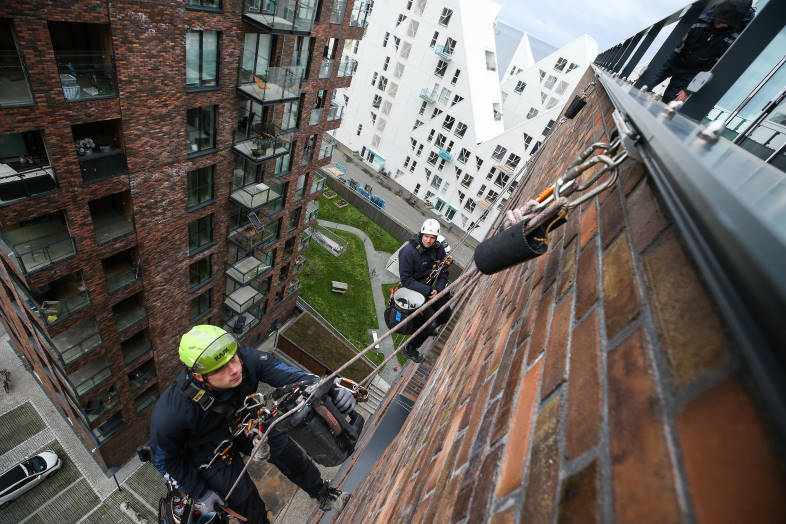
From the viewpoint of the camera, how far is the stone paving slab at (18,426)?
1482 cm

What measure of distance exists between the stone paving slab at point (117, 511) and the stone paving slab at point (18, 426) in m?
4.27

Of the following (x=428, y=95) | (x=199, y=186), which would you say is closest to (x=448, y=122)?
(x=428, y=95)

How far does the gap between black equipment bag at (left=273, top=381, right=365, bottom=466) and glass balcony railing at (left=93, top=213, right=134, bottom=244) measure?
23.1 feet

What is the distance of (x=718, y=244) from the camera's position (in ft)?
2.37

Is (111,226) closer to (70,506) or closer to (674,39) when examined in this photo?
(70,506)

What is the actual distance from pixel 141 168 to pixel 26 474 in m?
12.4

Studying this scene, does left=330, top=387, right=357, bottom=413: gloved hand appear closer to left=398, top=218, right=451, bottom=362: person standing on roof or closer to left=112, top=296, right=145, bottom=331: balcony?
left=398, top=218, right=451, bottom=362: person standing on roof

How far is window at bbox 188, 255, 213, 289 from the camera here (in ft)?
42.8

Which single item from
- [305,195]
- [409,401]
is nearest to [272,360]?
[409,401]

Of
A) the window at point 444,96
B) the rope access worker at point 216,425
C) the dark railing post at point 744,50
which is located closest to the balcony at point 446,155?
the window at point 444,96

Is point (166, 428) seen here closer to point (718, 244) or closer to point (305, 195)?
point (718, 244)

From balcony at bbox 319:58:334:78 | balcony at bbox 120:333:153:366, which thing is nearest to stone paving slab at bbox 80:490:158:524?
balcony at bbox 120:333:153:366

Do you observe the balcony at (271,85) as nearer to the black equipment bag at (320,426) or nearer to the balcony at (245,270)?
the balcony at (245,270)

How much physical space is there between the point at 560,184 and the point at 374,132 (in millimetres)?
35979
